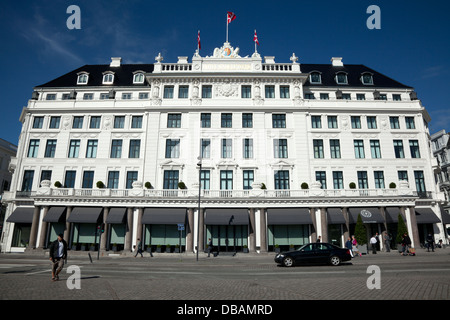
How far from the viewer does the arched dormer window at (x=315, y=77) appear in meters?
41.7

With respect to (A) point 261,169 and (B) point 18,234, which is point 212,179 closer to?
(A) point 261,169

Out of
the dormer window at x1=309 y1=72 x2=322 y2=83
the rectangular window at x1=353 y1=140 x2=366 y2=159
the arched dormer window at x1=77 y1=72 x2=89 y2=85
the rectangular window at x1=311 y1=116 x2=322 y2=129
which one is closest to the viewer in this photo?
the rectangular window at x1=353 y1=140 x2=366 y2=159

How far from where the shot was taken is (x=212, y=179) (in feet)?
114

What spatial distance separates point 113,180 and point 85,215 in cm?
547

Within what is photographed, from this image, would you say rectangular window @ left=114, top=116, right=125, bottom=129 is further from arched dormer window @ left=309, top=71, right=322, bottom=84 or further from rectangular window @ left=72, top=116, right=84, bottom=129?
arched dormer window @ left=309, top=71, right=322, bottom=84

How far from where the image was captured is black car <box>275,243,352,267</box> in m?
18.3

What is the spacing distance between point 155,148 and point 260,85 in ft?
52.5

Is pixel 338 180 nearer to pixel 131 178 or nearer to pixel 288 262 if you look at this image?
pixel 288 262

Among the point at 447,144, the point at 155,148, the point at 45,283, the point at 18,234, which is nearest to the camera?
the point at 45,283

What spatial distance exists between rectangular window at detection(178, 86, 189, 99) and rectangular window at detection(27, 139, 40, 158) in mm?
19368

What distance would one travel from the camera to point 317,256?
60.4ft

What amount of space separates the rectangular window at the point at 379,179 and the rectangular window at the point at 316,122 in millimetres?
9070

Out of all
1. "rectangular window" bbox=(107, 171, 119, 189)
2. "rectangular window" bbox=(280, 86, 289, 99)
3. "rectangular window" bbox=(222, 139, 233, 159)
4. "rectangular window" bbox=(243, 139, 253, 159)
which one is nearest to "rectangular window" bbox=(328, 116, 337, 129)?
"rectangular window" bbox=(280, 86, 289, 99)

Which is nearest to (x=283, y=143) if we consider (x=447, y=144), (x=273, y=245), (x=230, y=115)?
(x=230, y=115)
